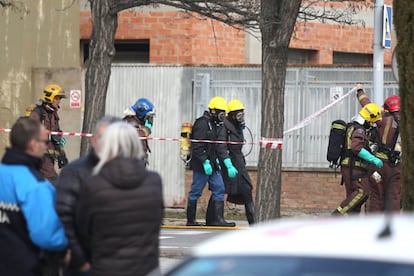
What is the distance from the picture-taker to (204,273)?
4285mm

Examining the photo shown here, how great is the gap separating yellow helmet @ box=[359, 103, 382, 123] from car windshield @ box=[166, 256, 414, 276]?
10.8m

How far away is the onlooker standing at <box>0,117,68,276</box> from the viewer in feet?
21.0

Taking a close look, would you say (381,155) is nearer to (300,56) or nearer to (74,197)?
(74,197)

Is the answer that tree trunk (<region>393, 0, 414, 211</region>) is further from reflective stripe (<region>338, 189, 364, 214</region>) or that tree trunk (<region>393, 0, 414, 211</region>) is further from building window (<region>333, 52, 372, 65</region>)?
building window (<region>333, 52, 372, 65</region>)

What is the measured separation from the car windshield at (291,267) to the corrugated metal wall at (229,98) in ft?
53.9

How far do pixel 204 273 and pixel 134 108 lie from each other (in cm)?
1123

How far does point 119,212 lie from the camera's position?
632 cm

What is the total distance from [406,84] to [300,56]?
1647 centimetres

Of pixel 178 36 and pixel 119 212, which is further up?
pixel 178 36

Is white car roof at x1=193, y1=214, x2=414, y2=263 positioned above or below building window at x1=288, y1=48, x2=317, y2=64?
below

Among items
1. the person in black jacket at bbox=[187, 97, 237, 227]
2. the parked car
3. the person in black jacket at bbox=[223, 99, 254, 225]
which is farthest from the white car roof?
the person in black jacket at bbox=[223, 99, 254, 225]

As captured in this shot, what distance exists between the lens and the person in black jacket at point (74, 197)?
648 centimetres

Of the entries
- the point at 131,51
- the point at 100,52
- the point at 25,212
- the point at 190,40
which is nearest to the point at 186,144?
the point at 100,52

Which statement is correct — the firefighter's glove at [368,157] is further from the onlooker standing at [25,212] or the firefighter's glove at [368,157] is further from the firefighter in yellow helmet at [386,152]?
the onlooker standing at [25,212]
